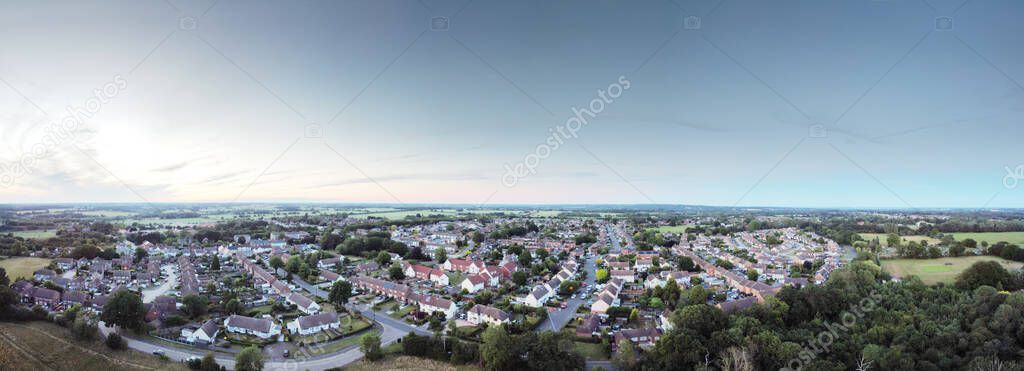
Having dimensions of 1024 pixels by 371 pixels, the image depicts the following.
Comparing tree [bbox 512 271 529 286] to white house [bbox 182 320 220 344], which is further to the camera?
tree [bbox 512 271 529 286]

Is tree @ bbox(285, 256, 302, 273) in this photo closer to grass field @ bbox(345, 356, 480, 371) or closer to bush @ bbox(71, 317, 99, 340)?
bush @ bbox(71, 317, 99, 340)

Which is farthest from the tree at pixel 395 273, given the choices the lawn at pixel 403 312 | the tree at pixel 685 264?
the tree at pixel 685 264

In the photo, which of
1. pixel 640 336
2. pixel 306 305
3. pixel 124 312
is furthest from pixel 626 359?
pixel 124 312

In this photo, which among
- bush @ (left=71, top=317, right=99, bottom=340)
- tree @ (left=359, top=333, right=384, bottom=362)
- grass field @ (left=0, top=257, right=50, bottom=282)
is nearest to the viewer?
tree @ (left=359, top=333, right=384, bottom=362)

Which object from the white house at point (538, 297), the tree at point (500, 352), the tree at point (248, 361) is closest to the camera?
the tree at point (248, 361)

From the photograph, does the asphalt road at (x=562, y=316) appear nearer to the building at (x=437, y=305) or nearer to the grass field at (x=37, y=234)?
the building at (x=437, y=305)

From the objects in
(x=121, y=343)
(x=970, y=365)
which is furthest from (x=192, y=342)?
(x=970, y=365)

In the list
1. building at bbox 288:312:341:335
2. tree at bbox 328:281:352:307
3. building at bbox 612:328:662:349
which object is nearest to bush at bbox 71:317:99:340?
building at bbox 288:312:341:335
